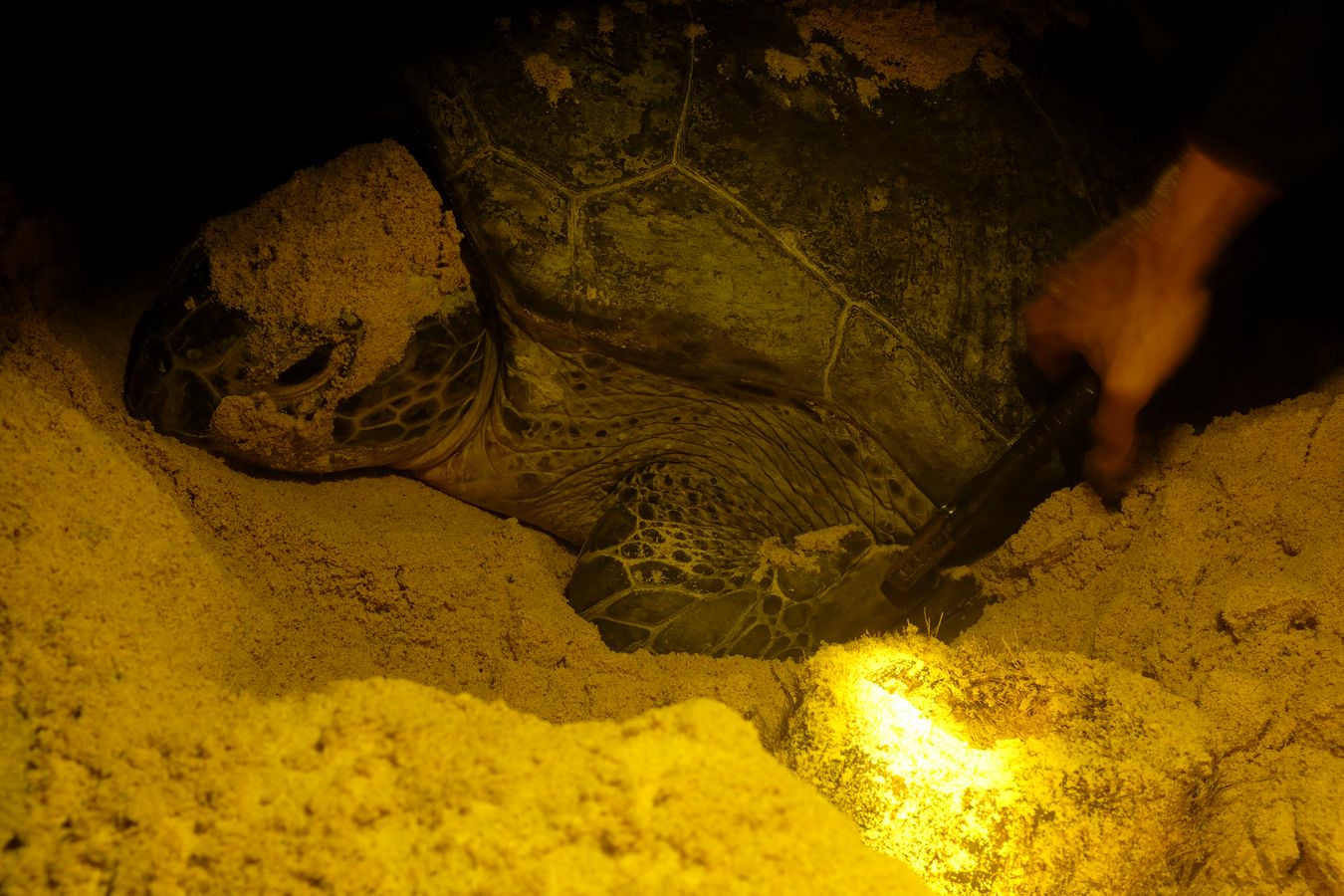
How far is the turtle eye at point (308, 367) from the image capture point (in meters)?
1.87

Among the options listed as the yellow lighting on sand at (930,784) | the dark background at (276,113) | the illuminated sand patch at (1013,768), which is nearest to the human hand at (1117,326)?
the dark background at (276,113)

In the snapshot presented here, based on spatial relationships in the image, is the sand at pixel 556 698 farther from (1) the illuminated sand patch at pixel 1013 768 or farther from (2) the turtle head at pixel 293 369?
(2) the turtle head at pixel 293 369

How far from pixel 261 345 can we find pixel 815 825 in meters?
1.62

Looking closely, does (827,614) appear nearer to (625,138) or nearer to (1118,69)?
(625,138)

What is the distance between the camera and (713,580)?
196cm

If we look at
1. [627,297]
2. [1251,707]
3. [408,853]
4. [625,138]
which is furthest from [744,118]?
[408,853]

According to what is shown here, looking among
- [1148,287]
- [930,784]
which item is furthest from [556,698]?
[1148,287]

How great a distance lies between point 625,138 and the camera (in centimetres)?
190

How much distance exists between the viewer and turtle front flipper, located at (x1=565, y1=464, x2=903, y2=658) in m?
1.87

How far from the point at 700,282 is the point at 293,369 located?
3.26ft

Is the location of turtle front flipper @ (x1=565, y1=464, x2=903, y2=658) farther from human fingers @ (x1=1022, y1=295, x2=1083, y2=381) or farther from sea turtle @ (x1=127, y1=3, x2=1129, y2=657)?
human fingers @ (x1=1022, y1=295, x2=1083, y2=381)

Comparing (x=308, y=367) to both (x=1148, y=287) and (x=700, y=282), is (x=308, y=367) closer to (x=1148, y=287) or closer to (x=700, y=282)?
(x=700, y=282)

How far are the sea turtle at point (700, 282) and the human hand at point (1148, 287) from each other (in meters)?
0.18

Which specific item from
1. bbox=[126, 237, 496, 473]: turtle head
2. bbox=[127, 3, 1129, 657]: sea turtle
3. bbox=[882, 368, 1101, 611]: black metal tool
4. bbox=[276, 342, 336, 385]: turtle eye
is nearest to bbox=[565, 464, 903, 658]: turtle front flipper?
bbox=[127, 3, 1129, 657]: sea turtle
